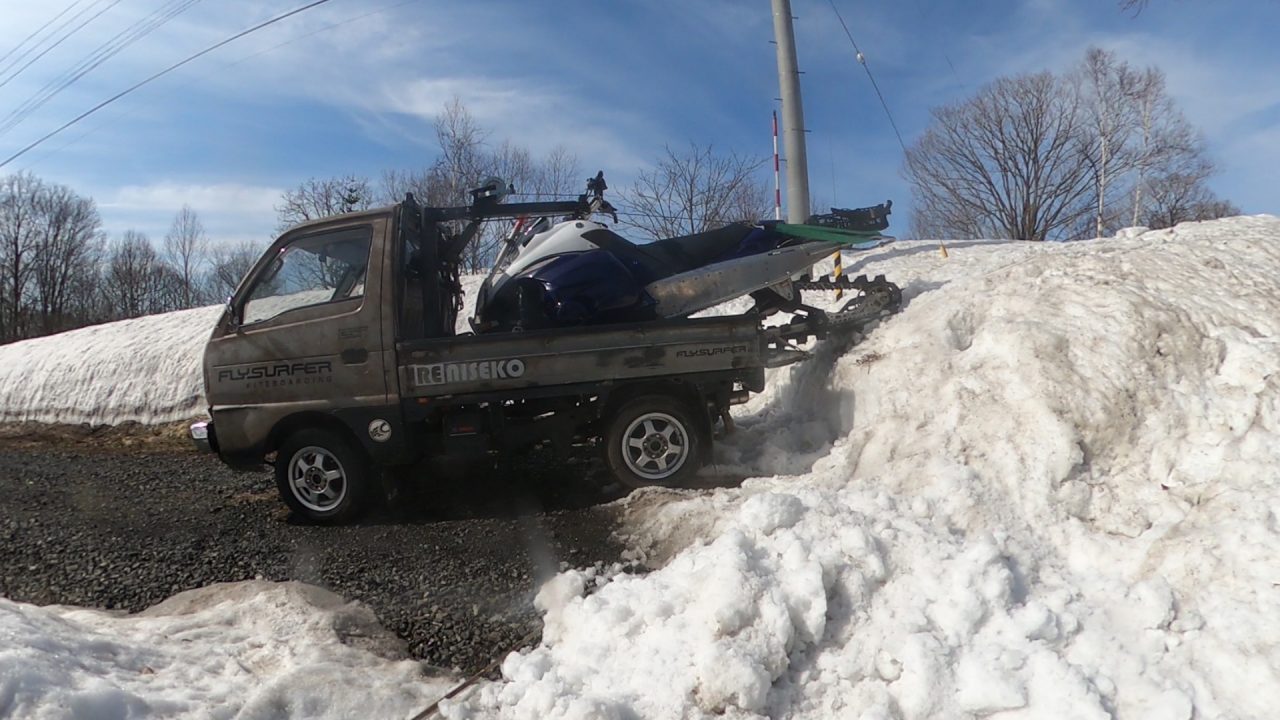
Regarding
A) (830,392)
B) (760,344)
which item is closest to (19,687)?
(760,344)

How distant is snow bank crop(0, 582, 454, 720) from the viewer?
10.2ft

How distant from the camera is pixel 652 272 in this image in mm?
6863

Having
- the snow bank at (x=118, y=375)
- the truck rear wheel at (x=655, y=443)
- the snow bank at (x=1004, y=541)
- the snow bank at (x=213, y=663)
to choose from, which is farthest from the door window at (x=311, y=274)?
the snow bank at (x=118, y=375)

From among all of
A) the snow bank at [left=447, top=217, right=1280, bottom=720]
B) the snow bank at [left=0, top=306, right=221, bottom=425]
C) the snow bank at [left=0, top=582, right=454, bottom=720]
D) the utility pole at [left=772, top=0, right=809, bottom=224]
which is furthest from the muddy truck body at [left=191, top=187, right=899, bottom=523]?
the snow bank at [left=0, top=306, right=221, bottom=425]

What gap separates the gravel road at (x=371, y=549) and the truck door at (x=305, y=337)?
0.83 meters

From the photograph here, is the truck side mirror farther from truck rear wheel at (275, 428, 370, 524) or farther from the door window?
truck rear wheel at (275, 428, 370, 524)

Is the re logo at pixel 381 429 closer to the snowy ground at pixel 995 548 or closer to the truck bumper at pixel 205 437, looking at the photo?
the truck bumper at pixel 205 437

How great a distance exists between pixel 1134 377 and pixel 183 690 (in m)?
5.22

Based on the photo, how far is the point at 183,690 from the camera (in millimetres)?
3398

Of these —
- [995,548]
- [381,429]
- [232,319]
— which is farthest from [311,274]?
[995,548]

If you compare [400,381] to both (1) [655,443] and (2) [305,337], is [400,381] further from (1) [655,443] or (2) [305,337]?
(1) [655,443]

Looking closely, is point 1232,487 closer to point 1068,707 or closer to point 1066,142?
point 1068,707

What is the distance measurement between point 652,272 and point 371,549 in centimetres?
310

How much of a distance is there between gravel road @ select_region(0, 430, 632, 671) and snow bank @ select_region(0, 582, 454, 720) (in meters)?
0.29
